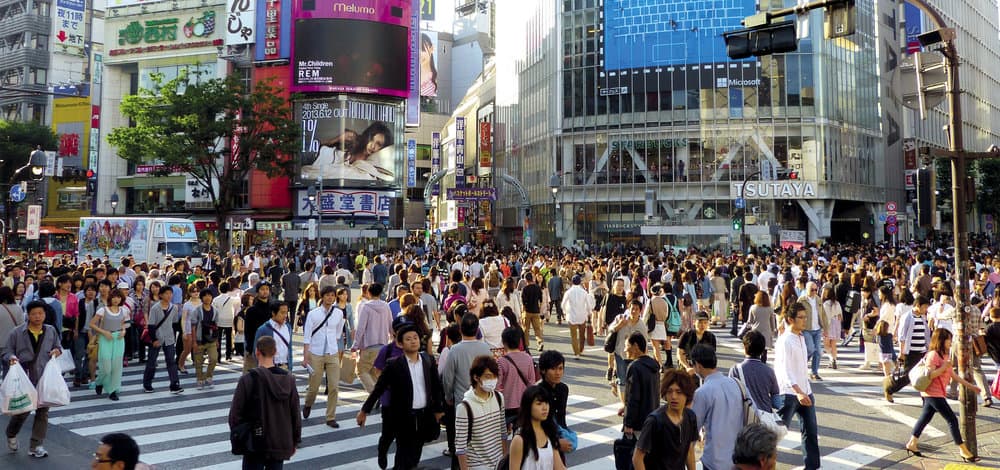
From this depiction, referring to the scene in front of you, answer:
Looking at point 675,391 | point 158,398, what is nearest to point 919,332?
point 675,391

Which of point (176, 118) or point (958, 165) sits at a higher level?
point (176, 118)

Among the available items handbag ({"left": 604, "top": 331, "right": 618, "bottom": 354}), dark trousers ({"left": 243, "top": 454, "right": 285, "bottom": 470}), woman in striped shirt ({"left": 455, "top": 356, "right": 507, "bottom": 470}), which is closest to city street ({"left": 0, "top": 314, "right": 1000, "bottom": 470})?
handbag ({"left": 604, "top": 331, "right": 618, "bottom": 354})

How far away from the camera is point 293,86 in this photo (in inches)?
2312

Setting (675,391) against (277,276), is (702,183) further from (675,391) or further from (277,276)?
(675,391)

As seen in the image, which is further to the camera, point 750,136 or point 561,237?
point 561,237

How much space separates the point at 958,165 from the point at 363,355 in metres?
8.01

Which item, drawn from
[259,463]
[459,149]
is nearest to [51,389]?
[259,463]

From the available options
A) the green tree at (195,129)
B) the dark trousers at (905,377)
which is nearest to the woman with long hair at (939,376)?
the dark trousers at (905,377)

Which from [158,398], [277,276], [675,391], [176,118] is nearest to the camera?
[675,391]

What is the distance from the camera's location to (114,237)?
35.4 m

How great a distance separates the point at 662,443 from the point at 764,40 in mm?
5647

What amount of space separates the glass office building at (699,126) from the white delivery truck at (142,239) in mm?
26650

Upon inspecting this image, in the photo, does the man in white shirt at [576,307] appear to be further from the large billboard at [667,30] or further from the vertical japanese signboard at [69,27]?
the vertical japanese signboard at [69,27]

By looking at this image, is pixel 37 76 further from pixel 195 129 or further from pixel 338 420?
pixel 338 420
